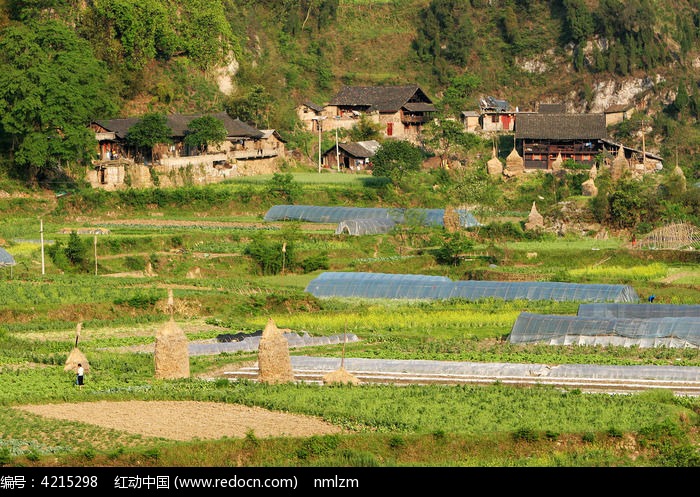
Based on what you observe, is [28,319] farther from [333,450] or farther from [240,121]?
[240,121]

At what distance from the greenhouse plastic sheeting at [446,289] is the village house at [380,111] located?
35246 millimetres

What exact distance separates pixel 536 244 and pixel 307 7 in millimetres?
45797

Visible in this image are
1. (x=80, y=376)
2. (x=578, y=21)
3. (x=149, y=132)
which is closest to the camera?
(x=80, y=376)

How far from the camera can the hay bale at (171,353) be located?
40344 mm

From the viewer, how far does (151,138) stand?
80562mm

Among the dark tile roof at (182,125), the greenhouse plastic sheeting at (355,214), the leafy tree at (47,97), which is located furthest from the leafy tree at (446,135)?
the leafy tree at (47,97)

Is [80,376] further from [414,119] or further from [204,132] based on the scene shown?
[414,119]

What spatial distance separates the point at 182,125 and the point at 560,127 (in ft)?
76.2

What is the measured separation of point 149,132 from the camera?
80.4 metres

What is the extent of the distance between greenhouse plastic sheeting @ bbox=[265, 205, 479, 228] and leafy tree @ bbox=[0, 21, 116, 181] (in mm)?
11267

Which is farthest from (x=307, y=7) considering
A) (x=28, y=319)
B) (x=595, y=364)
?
(x=595, y=364)

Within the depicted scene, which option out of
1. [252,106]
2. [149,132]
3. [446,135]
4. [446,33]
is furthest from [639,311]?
[446,33]

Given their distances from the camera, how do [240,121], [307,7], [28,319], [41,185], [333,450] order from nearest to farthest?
[333,450] < [28,319] < [41,185] < [240,121] < [307,7]
